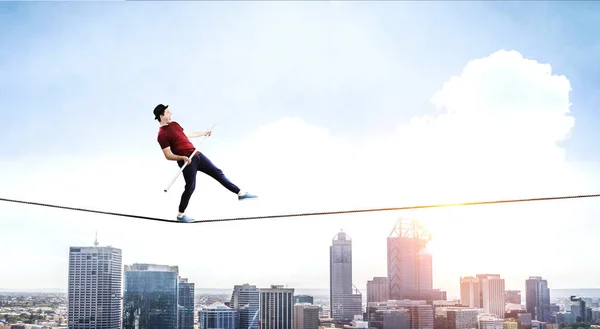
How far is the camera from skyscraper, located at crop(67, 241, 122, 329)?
2069 centimetres

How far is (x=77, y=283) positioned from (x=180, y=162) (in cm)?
1868

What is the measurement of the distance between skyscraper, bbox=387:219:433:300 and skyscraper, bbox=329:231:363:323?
6.53 feet

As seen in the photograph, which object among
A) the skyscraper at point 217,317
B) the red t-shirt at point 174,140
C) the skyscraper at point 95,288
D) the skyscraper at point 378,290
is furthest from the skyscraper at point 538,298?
the red t-shirt at point 174,140

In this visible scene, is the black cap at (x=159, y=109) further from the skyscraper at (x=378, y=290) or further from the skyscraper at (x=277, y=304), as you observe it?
the skyscraper at (x=378, y=290)

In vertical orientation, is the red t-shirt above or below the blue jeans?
above

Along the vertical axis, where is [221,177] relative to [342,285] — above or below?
above

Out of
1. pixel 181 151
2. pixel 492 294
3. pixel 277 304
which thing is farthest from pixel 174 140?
pixel 492 294

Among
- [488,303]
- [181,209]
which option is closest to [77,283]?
[488,303]

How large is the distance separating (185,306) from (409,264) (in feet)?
23.6

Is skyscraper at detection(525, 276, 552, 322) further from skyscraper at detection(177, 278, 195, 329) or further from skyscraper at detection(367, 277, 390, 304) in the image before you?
skyscraper at detection(177, 278, 195, 329)

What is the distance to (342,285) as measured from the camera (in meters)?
19.5

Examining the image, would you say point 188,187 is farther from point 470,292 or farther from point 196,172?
point 470,292

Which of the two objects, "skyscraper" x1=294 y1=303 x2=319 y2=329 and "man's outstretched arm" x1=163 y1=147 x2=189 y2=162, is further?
"skyscraper" x1=294 y1=303 x2=319 y2=329

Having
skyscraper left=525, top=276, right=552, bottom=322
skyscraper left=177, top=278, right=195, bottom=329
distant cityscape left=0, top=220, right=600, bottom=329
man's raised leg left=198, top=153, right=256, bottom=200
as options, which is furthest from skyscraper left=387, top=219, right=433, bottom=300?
man's raised leg left=198, top=153, right=256, bottom=200
